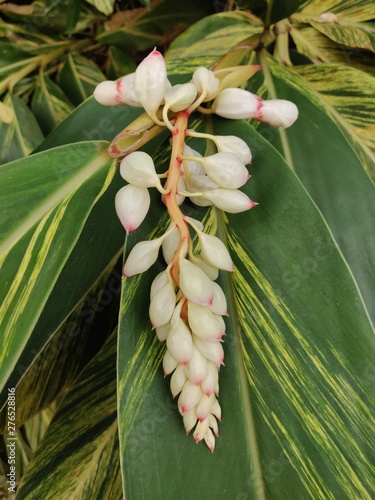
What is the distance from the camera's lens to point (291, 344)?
462 mm

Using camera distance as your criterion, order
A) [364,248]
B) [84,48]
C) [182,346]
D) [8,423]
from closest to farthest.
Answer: [182,346], [364,248], [8,423], [84,48]

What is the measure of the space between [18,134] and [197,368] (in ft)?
1.71

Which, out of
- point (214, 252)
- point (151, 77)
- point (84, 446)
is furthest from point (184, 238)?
point (84, 446)

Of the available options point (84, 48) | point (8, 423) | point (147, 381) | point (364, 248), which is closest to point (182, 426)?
point (147, 381)

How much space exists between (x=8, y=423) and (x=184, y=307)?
17.6 inches

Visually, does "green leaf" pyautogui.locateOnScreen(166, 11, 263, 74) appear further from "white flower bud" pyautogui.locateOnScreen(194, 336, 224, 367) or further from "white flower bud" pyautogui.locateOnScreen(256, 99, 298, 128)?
"white flower bud" pyautogui.locateOnScreen(194, 336, 224, 367)

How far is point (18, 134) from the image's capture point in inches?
30.0

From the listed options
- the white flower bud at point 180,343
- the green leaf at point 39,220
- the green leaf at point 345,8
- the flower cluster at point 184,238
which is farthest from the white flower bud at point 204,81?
the green leaf at point 345,8

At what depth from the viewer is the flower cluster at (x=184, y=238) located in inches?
15.6

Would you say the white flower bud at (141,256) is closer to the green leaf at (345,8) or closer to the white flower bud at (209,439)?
the white flower bud at (209,439)

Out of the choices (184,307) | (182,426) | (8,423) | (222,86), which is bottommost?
(8,423)

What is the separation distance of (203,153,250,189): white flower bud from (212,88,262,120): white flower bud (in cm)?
7

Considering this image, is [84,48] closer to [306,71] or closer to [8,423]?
[306,71]

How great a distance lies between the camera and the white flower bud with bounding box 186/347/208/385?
15.8 inches
